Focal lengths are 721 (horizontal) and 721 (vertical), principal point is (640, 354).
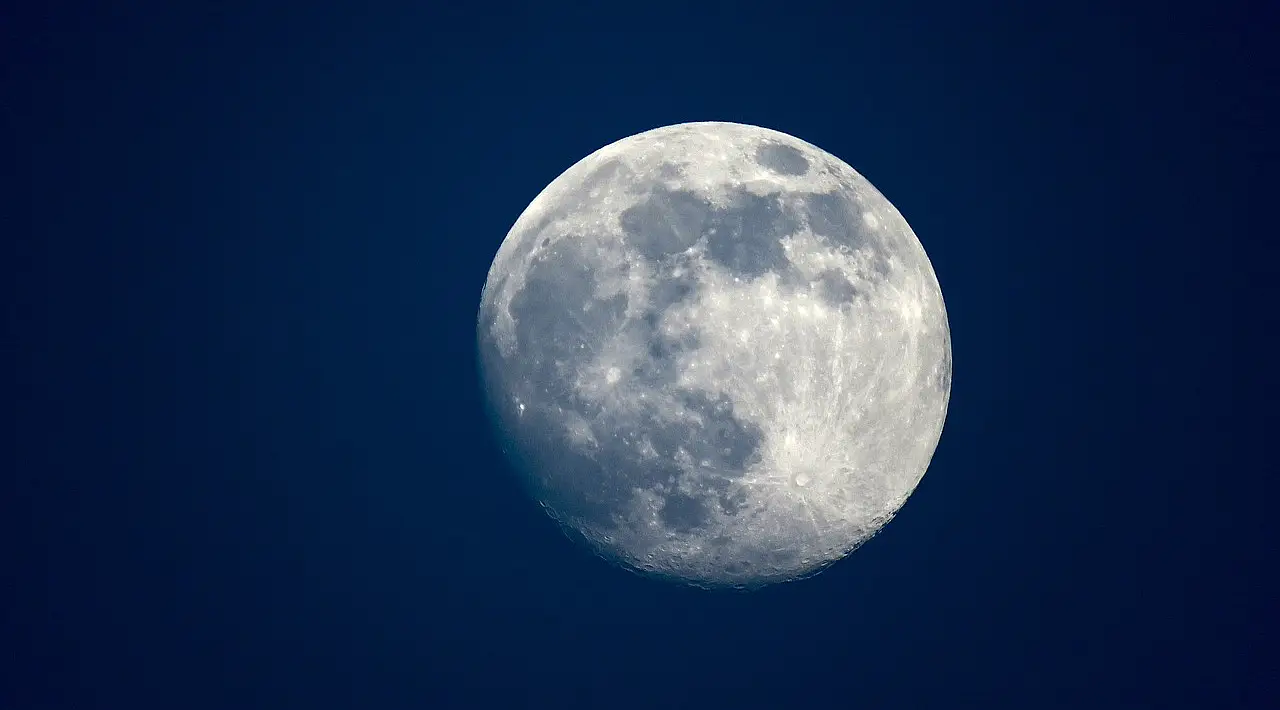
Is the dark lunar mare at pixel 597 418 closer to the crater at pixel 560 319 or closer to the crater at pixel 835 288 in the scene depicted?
the crater at pixel 560 319

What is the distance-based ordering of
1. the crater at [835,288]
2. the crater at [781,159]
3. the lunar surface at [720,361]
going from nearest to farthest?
the lunar surface at [720,361] < the crater at [835,288] < the crater at [781,159]

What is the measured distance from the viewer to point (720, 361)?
4645 mm

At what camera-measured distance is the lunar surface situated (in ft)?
15.4

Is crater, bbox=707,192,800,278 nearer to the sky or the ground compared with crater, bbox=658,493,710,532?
nearer to the sky

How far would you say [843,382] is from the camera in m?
4.76

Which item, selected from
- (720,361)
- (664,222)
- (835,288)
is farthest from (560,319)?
(835,288)

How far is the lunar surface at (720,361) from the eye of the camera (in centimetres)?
468

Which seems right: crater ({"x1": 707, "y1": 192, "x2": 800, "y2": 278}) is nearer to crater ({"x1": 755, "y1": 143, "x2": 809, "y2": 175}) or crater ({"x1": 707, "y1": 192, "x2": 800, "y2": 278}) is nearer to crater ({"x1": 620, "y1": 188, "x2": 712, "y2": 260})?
crater ({"x1": 620, "y1": 188, "x2": 712, "y2": 260})

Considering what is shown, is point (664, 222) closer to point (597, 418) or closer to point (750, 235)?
point (750, 235)

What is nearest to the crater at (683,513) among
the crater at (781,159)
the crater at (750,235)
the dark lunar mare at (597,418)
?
the dark lunar mare at (597,418)

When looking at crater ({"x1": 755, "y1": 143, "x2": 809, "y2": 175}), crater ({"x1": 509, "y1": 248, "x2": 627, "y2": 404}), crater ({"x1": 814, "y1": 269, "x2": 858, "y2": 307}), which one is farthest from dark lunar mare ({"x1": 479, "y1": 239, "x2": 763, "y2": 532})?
crater ({"x1": 755, "y1": 143, "x2": 809, "y2": 175})

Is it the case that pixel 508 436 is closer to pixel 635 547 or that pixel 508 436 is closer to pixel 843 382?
pixel 635 547

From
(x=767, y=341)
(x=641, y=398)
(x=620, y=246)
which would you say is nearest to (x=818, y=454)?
(x=767, y=341)

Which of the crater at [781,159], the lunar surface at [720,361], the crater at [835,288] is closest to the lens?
the lunar surface at [720,361]
